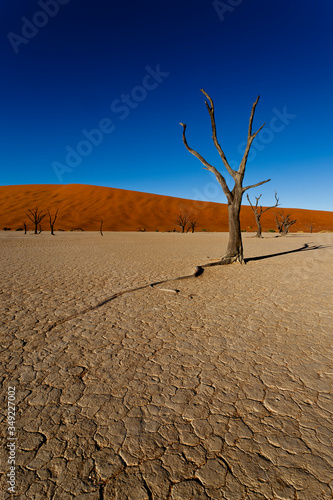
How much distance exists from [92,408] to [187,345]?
4.69ft

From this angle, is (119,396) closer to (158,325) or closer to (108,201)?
(158,325)

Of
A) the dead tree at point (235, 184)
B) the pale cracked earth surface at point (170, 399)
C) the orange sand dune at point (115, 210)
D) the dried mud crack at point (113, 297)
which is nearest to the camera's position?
the pale cracked earth surface at point (170, 399)

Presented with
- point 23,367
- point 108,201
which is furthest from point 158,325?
point 108,201

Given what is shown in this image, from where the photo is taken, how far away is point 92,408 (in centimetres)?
215

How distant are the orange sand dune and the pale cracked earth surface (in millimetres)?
44415

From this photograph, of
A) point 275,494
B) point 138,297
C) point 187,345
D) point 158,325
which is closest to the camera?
point 275,494

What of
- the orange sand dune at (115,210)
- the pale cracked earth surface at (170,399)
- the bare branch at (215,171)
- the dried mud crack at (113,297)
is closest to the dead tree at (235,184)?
the bare branch at (215,171)

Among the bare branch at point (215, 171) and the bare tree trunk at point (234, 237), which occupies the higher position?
the bare branch at point (215, 171)

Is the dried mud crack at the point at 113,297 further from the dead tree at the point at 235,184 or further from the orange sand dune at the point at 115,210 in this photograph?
the orange sand dune at the point at 115,210

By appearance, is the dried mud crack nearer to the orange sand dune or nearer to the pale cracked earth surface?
the pale cracked earth surface

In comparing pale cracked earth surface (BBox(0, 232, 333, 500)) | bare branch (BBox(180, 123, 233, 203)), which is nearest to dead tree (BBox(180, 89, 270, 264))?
bare branch (BBox(180, 123, 233, 203))

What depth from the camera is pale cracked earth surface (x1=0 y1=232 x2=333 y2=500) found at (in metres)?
1.56

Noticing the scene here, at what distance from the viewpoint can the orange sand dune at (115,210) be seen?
5155 cm

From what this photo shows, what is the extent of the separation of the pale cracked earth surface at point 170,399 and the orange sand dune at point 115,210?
44.4m
